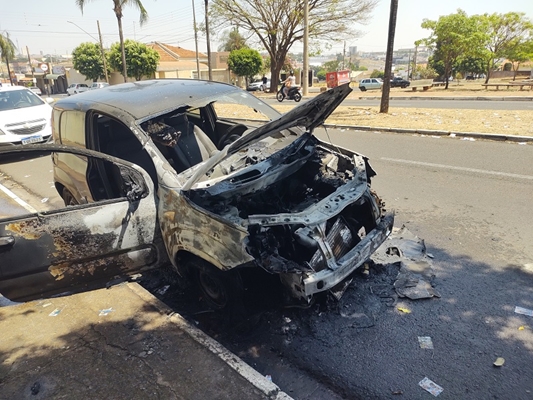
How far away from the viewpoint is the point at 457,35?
2980 cm

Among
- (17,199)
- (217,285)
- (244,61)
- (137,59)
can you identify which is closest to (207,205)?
(217,285)

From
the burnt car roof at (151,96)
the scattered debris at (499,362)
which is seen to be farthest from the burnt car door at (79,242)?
the scattered debris at (499,362)

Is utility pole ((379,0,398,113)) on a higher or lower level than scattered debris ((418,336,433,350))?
higher

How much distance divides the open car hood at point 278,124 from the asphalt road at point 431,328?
4.27 feet

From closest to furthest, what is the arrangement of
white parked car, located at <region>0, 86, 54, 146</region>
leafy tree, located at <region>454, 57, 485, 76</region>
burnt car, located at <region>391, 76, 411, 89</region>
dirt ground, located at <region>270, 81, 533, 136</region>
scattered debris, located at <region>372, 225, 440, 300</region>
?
scattered debris, located at <region>372, 225, 440, 300</region>, white parked car, located at <region>0, 86, 54, 146</region>, dirt ground, located at <region>270, 81, 533, 136</region>, leafy tree, located at <region>454, 57, 485, 76</region>, burnt car, located at <region>391, 76, 411, 89</region>

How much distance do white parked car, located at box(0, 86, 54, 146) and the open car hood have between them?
813 cm

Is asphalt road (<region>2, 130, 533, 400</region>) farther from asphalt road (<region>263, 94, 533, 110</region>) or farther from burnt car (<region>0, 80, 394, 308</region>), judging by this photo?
asphalt road (<region>263, 94, 533, 110</region>)

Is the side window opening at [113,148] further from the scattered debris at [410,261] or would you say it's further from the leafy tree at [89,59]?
the leafy tree at [89,59]

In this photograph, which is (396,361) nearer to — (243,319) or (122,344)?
(243,319)

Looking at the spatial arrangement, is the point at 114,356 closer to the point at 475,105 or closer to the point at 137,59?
the point at 475,105

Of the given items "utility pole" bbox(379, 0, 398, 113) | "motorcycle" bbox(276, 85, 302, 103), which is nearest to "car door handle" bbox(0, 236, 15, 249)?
"utility pole" bbox(379, 0, 398, 113)

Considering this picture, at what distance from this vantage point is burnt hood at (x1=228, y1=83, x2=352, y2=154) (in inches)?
115

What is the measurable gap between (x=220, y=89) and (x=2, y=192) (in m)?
5.42

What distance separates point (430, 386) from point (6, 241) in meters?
3.12
